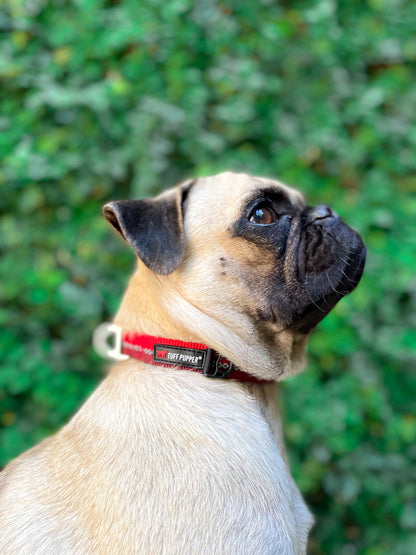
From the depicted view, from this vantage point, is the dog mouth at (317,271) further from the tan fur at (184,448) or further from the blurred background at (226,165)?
the blurred background at (226,165)

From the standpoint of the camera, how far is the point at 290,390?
10.7 feet

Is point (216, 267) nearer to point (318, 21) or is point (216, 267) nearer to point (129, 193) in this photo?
point (129, 193)

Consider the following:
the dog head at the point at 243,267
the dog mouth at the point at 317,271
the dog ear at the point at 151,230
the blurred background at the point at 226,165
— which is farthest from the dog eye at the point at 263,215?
the blurred background at the point at 226,165

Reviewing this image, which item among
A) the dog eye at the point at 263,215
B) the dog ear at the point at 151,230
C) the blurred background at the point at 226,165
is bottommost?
the blurred background at the point at 226,165

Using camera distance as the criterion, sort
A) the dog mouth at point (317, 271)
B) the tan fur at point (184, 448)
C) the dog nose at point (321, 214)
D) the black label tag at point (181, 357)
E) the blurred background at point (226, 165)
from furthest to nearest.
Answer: the blurred background at point (226, 165)
the dog nose at point (321, 214)
the dog mouth at point (317, 271)
the black label tag at point (181, 357)
the tan fur at point (184, 448)

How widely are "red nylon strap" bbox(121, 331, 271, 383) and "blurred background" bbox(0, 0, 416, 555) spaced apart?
4.29ft

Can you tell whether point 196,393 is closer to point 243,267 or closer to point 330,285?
point 243,267

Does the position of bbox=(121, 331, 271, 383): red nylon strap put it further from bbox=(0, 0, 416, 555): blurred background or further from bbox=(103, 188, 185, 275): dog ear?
bbox=(0, 0, 416, 555): blurred background

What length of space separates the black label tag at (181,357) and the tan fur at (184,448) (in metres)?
0.04

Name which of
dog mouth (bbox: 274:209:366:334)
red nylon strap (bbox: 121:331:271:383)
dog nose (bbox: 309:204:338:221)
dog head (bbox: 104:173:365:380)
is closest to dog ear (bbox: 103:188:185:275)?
dog head (bbox: 104:173:365:380)

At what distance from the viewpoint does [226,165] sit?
333cm

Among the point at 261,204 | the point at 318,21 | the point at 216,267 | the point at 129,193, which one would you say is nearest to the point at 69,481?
the point at 216,267

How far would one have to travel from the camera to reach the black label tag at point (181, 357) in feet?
6.33

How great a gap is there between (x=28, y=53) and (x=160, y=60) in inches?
30.1
